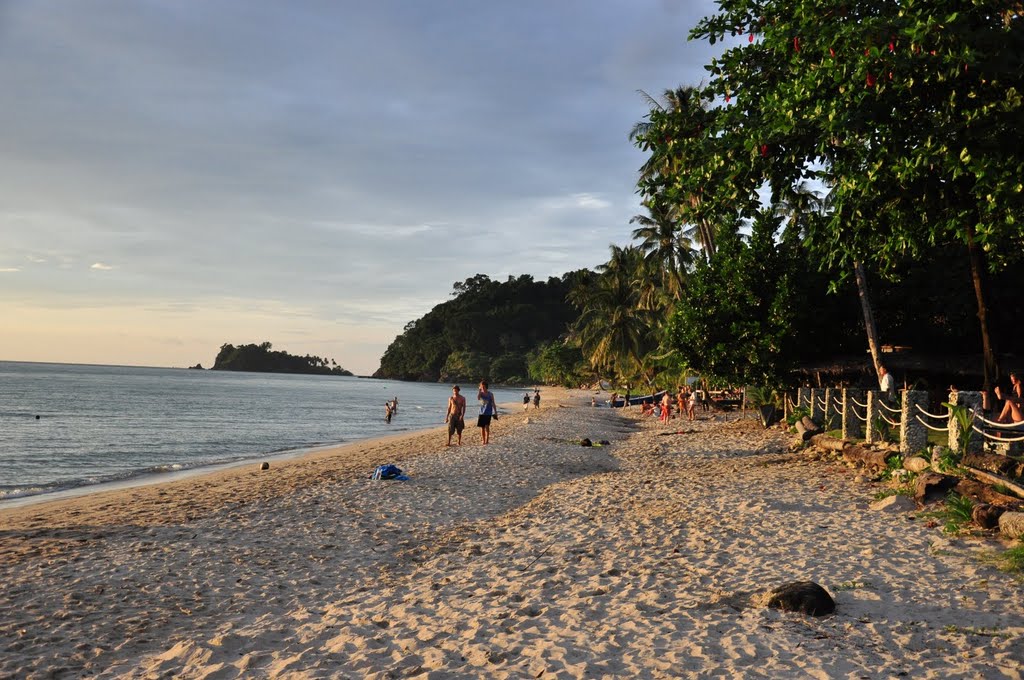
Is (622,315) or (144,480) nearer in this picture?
(144,480)

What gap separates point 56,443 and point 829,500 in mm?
27419

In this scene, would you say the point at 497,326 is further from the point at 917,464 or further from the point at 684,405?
the point at 917,464

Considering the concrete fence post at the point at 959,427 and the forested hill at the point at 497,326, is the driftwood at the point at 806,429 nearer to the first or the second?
the concrete fence post at the point at 959,427

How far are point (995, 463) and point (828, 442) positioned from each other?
17.7 ft

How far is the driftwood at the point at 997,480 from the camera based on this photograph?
777cm

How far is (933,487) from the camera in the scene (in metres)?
8.70

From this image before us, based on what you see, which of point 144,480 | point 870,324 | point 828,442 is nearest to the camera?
point 828,442

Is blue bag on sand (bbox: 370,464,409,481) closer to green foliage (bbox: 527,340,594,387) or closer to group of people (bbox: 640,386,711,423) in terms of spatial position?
group of people (bbox: 640,386,711,423)

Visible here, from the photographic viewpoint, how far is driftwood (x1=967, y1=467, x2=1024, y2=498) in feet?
25.5

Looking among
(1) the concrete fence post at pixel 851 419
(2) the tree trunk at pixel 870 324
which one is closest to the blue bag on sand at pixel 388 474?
(1) the concrete fence post at pixel 851 419

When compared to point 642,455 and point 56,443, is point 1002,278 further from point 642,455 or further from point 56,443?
point 56,443

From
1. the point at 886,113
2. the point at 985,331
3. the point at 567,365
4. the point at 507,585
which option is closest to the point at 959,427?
the point at 886,113

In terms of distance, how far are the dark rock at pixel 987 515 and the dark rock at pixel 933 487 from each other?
3.94 feet

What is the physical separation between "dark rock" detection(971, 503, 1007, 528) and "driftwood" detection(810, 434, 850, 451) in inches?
220
